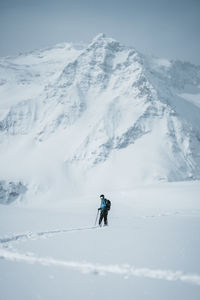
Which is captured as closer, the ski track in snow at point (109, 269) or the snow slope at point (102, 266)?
the snow slope at point (102, 266)

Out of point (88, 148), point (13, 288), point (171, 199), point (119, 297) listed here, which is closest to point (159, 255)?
point (119, 297)

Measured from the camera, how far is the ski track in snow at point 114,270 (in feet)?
20.8

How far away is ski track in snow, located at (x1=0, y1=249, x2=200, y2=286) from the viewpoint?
6.35m

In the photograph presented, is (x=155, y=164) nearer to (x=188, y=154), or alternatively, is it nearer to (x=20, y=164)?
(x=188, y=154)

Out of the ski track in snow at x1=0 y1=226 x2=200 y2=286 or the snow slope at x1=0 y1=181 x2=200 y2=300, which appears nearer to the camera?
the snow slope at x1=0 y1=181 x2=200 y2=300

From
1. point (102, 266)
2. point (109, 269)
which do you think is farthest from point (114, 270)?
point (102, 266)

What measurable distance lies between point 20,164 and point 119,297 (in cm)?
19016

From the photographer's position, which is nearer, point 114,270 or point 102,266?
point 114,270

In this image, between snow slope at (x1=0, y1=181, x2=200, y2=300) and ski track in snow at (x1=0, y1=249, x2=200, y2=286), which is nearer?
snow slope at (x1=0, y1=181, x2=200, y2=300)

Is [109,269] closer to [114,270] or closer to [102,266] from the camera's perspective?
[114,270]

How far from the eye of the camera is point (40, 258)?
8.09m

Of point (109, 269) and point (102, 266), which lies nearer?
point (109, 269)

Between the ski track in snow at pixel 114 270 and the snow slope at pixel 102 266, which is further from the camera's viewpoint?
the ski track in snow at pixel 114 270

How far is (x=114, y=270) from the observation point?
6992 mm
